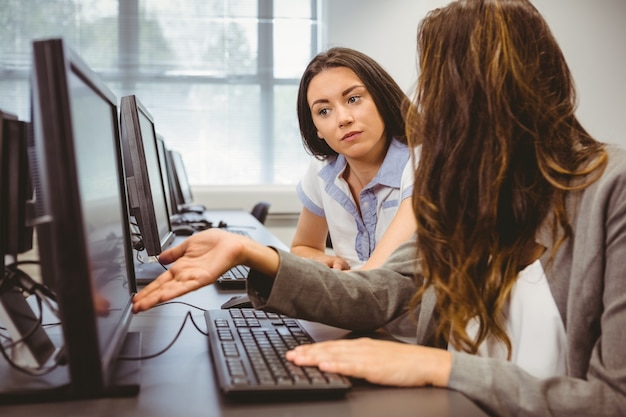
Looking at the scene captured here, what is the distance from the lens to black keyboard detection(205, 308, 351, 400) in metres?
0.71

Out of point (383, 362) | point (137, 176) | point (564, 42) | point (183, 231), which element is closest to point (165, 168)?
point (183, 231)

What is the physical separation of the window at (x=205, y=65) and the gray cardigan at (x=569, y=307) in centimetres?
385

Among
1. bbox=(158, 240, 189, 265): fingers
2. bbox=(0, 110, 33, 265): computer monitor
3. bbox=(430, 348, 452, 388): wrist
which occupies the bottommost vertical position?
bbox=(430, 348, 452, 388): wrist

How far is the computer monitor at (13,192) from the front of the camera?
0.82 metres

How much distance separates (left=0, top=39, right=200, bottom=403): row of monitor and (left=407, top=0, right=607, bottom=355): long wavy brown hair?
427 mm

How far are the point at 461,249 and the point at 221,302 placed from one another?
582 mm

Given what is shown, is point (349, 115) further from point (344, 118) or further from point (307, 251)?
point (307, 251)

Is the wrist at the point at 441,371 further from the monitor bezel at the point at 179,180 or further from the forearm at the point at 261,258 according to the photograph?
the monitor bezel at the point at 179,180

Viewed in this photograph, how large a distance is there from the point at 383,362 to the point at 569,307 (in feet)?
0.84

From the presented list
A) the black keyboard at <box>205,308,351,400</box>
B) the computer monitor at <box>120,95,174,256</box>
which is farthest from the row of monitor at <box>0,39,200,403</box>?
the computer monitor at <box>120,95,174,256</box>

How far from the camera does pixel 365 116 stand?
1.91 metres

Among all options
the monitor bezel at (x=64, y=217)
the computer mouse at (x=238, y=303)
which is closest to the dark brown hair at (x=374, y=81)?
the computer mouse at (x=238, y=303)

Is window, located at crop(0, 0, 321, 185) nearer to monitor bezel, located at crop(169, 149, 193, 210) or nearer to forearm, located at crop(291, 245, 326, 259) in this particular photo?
monitor bezel, located at crop(169, 149, 193, 210)

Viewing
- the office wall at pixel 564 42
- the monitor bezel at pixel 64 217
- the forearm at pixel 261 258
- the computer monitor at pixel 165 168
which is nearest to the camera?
the monitor bezel at pixel 64 217
